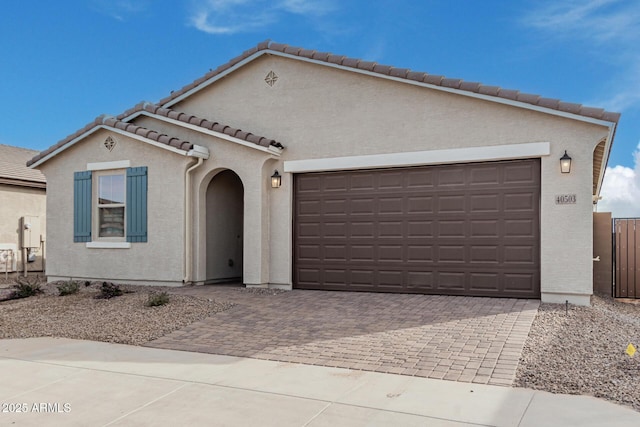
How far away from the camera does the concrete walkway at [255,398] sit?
439 centimetres

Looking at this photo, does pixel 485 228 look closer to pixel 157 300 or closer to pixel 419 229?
pixel 419 229

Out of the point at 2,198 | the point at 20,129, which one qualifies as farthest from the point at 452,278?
the point at 20,129

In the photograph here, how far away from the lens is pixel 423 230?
11.0 meters

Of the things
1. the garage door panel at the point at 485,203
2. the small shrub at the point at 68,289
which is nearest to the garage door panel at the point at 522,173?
the garage door panel at the point at 485,203

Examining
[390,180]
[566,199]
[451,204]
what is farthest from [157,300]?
[566,199]

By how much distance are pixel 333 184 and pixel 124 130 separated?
5405 millimetres

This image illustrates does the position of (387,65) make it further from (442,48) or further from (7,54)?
(7,54)

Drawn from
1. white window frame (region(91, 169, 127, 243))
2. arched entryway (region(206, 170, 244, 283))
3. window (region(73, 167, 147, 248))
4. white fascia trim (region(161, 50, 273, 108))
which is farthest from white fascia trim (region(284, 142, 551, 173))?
white window frame (region(91, 169, 127, 243))

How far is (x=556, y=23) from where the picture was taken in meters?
12.4

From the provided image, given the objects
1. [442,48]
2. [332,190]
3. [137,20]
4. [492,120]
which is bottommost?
[332,190]

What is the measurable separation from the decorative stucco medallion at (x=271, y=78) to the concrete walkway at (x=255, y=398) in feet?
26.0

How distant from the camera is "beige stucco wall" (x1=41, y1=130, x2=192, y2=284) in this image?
489 inches

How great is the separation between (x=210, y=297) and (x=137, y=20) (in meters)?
9.35

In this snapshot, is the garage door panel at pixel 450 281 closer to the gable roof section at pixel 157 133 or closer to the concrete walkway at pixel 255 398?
the gable roof section at pixel 157 133
